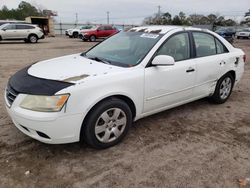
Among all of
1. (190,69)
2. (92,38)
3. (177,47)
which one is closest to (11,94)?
(177,47)

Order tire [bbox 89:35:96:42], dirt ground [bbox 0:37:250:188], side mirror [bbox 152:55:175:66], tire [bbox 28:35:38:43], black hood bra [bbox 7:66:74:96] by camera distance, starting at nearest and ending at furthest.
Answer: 1. dirt ground [bbox 0:37:250:188]
2. black hood bra [bbox 7:66:74:96]
3. side mirror [bbox 152:55:175:66]
4. tire [bbox 28:35:38:43]
5. tire [bbox 89:35:96:42]

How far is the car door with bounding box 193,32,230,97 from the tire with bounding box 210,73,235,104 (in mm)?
176

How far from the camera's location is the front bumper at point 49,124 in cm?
272

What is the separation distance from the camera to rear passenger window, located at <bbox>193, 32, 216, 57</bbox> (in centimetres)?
425

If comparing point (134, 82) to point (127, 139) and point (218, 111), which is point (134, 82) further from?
point (218, 111)

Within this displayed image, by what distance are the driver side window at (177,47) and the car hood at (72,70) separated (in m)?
0.88

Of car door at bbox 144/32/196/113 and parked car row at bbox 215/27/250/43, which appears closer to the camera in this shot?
car door at bbox 144/32/196/113

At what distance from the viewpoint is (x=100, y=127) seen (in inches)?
122

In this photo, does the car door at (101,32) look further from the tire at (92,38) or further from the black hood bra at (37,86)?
the black hood bra at (37,86)

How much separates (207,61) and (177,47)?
27.5 inches

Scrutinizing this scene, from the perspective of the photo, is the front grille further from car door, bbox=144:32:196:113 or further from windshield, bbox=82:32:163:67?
car door, bbox=144:32:196:113

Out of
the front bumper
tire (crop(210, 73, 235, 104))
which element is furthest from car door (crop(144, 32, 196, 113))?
the front bumper

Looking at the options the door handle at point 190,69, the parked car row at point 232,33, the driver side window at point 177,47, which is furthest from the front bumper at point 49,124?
the parked car row at point 232,33

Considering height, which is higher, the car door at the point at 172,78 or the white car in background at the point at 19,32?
the white car in background at the point at 19,32
